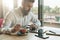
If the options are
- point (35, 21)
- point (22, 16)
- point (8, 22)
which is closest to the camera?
point (8, 22)

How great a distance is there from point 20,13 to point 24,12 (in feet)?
0.21

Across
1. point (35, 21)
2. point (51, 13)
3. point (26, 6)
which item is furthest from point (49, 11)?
point (26, 6)

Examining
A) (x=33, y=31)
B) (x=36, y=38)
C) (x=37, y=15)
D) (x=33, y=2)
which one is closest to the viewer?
(x=36, y=38)

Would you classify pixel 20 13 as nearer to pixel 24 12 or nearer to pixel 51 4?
pixel 24 12

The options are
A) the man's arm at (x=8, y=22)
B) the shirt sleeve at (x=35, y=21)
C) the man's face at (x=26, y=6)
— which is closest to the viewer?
the man's arm at (x=8, y=22)

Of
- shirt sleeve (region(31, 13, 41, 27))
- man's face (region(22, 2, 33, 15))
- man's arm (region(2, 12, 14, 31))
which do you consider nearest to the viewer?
man's arm (region(2, 12, 14, 31))

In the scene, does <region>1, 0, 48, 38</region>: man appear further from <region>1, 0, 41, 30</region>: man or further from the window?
the window

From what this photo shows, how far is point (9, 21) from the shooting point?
191 centimetres

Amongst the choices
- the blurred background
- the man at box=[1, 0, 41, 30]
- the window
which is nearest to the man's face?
the man at box=[1, 0, 41, 30]

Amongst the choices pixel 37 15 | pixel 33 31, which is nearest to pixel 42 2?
pixel 37 15

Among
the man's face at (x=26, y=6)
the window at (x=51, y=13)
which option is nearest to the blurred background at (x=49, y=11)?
the window at (x=51, y=13)

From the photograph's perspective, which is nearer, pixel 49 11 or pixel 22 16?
pixel 22 16

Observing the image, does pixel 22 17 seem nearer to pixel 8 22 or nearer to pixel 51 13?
pixel 8 22

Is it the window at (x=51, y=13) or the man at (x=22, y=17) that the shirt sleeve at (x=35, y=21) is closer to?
the man at (x=22, y=17)
